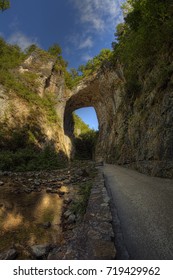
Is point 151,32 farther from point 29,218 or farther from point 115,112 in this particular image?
point 115,112

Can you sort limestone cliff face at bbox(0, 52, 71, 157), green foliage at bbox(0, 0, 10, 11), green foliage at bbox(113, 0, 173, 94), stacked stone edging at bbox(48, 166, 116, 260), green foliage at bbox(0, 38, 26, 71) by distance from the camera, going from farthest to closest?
green foliage at bbox(0, 38, 26, 71) < limestone cliff face at bbox(0, 52, 71, 157) < green foliage at bbox(0, 0, 10, 11) < green foliage at bbox(113, 0, 173, 94) < stacked stone edging at bbox(48, 166, 116, 260)

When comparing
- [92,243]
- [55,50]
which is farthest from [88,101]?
[92,243]

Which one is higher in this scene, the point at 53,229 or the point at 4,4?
the point at 4,4

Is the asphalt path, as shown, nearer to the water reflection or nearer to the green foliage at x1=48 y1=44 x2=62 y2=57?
the water reflection

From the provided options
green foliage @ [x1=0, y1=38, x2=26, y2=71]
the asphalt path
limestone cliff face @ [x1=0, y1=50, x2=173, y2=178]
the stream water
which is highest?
green foliage @ [x1=0, y1=38, x2=26, y2=71]

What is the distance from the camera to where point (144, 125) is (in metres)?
9.34

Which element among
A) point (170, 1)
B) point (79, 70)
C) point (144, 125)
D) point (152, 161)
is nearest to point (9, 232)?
point (152, 161)

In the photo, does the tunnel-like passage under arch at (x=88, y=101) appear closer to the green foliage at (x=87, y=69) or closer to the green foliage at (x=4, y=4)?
the green foliage at (x=87, y=69)

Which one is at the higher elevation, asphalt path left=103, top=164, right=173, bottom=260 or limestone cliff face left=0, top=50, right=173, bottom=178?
limestone cliff face left=0, top=50, right=173, bottom=178

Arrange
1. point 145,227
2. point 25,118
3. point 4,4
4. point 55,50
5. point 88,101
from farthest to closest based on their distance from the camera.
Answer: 1. point 88,101
2. point 55,50
3. point 25,118
4. point 4,4
5. point 145,227

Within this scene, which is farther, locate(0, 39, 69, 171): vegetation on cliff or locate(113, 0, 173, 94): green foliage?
locate(0, 39, 69, 171): vegetation on cliff

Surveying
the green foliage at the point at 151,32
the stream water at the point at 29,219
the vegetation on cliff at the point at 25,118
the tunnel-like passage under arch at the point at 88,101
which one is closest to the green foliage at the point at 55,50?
the vegetation on cliff at the point at 25,118

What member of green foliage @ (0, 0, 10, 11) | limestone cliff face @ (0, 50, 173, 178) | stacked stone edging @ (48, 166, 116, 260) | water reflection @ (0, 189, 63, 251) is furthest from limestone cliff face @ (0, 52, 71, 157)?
stacked stone edging @ (48, 166, 116, 260)

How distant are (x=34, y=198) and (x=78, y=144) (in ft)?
123
